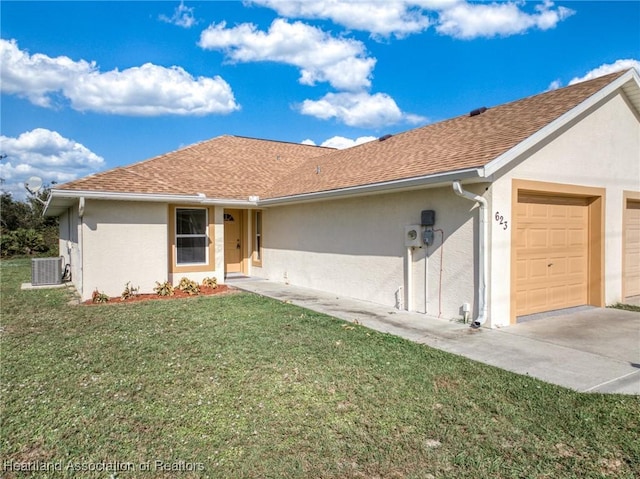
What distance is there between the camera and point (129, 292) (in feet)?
36.1

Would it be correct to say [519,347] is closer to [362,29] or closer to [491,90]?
[362,29]

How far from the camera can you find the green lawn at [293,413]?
3.24m

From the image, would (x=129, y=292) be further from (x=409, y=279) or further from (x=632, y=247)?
(x=632, y=247)

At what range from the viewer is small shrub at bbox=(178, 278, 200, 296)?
1161 cm

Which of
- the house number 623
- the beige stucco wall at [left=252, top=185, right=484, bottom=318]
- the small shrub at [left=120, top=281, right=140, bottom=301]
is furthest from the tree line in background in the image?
the house number 623

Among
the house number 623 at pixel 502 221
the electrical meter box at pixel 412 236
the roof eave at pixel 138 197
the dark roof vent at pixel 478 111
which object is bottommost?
the electrical meter box at pixel 412 236

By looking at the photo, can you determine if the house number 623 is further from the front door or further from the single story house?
the front door

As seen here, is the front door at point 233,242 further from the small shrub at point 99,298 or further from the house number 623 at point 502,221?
the house number 623 at point 502,221

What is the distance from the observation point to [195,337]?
6809mm

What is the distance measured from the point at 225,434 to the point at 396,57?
57.2 ft

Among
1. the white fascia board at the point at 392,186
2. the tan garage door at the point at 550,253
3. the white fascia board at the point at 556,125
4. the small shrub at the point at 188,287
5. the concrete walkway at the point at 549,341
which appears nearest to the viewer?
the concrete walkway at the point at 549,341

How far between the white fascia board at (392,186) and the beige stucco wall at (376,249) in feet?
1.36

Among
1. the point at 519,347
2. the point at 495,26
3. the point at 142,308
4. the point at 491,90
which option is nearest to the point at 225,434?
the point at 519,347

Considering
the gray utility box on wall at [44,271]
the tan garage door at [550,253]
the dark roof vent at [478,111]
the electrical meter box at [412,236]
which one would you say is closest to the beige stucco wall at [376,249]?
the electrical meter box at [412,236]
